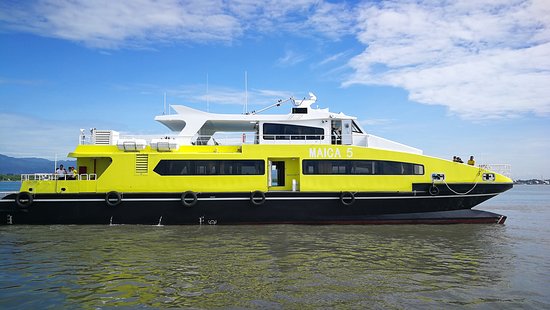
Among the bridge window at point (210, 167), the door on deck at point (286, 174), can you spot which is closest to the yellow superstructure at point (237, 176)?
the door on deck at point (286, 174)

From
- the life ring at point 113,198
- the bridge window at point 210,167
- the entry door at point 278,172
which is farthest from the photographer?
the entry door at point 278,172

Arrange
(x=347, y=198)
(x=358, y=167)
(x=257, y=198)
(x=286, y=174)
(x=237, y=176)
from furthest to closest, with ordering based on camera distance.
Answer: (x=286, y=174)
(x=358, y=167)
(x=237, y=176)
(x=347, y=198)
(x=257, y=198)

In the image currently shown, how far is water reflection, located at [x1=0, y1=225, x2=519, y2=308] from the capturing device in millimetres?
6555

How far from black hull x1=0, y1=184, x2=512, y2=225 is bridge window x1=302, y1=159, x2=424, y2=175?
0.76 metres

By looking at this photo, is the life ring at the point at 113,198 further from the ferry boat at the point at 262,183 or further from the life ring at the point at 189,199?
the life ring at the point at 189,199

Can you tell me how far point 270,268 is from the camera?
27.3 ft

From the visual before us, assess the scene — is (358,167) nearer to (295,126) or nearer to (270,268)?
(295,126)

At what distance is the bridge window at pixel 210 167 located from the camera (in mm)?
14117

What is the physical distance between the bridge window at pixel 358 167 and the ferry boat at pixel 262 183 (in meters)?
0.04

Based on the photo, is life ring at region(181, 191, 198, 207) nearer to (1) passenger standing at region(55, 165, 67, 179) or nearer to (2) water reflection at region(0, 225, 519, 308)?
(2) water reflection at region(0, 225, 519, 308)

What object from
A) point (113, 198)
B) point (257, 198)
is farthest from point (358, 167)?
point (113, 198)

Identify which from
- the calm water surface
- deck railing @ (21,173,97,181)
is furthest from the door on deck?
deck railing @ (21,173,97,181)

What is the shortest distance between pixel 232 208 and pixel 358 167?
4633 millimetres

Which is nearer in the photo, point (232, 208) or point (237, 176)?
point (232, 208)
